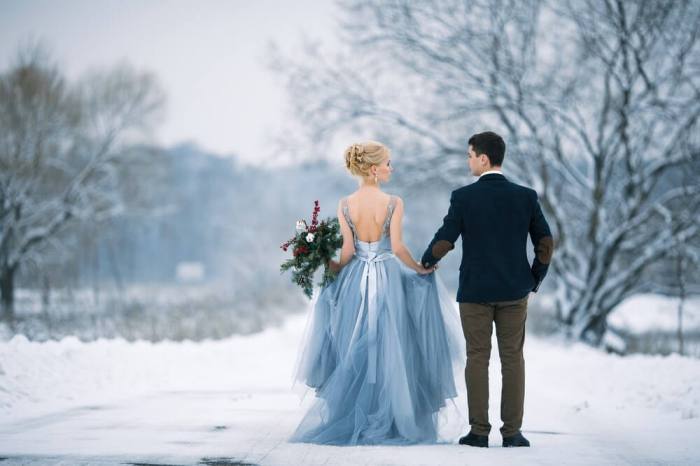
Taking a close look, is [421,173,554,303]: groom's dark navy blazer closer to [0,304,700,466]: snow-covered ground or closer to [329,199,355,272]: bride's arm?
[329,199,355,272]: bride's arm

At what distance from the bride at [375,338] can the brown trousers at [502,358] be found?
1.21ft

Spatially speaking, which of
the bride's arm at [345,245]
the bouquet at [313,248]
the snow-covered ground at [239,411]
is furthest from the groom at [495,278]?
the bouquet at [313,248]

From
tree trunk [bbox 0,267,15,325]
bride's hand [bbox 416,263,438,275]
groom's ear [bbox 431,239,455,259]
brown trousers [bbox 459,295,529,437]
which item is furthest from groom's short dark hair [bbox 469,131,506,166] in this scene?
tree trunk [bbox 0,267,15,325]

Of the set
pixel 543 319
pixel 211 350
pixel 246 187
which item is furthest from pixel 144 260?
pixel 211 350

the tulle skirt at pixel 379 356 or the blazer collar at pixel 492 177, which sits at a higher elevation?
the blazer collar at pixel 492 177

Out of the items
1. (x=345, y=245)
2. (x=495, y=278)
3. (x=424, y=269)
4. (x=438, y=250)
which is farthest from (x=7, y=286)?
(x=495, y=278)

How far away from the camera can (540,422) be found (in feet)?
22.1

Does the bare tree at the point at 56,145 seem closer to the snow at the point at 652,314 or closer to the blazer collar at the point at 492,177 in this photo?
the snow at the point at 652,314

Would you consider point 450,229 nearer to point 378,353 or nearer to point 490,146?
point 490,146

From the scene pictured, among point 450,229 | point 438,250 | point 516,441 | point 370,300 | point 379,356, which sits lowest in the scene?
A: point 516,441

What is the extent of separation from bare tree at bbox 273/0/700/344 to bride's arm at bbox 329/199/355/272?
373 inches

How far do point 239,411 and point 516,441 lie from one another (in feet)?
9.02

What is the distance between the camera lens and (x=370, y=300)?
584cm

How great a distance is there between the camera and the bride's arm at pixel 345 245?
596 cm
